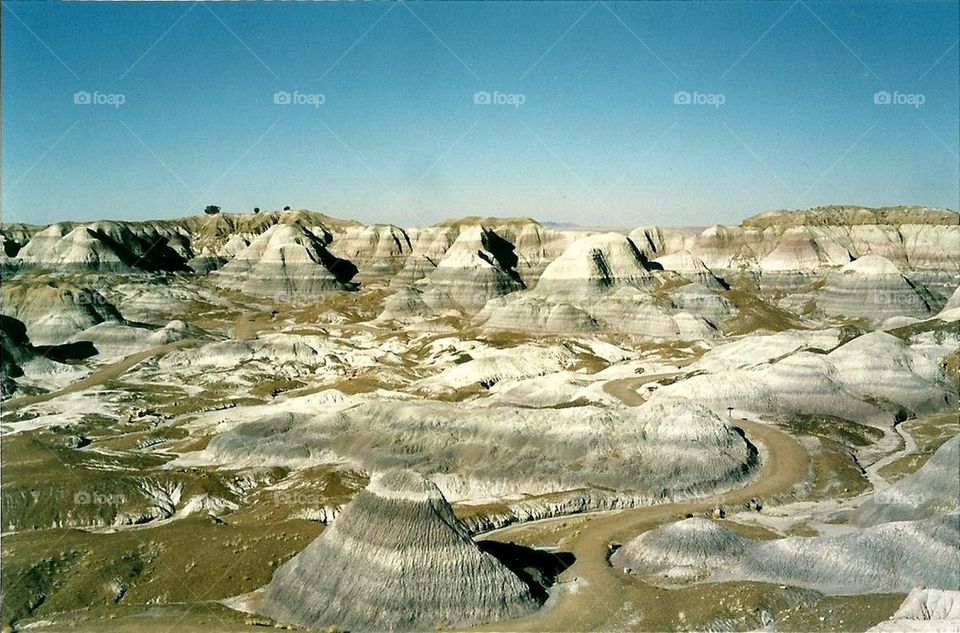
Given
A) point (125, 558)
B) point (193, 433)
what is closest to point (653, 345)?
point (193, 433)

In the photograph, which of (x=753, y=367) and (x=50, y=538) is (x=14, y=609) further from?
(x=753, y=367)

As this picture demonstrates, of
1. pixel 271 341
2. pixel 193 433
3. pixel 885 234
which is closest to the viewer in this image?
pixel 193 433

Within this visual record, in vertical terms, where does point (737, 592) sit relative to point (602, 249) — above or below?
below

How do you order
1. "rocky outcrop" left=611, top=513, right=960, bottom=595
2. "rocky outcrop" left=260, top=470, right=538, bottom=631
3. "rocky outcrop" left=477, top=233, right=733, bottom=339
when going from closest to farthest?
1. "rocky outcrop" left=260, top=470, right=538, bottom=631
2. "rocky outcrop" left=611, top=513, right=960, bottom=595
3. "rocky outcrop" left=477, top=233, right=733, bottom=339

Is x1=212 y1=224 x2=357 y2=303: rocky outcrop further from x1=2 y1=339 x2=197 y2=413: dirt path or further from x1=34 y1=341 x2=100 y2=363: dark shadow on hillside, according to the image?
x1=2 y1=339 x2=197 y2=413: dirt path

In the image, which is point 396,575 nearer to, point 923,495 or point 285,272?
point 923,495

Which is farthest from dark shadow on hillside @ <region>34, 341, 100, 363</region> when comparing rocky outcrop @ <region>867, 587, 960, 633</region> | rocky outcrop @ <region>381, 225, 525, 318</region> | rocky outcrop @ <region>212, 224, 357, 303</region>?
rocky outcrop @ <region>867, 587, 960, 633</region>
